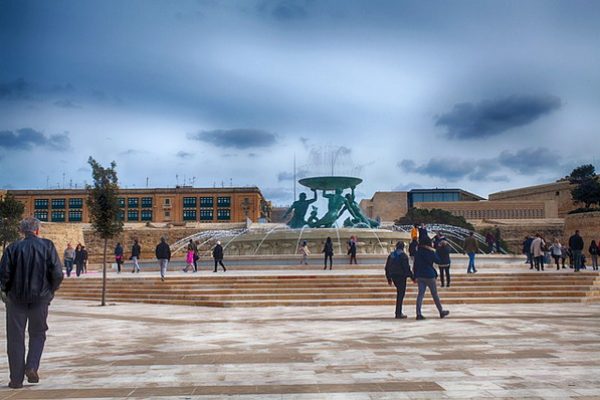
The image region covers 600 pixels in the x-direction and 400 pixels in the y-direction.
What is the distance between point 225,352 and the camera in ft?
21.9

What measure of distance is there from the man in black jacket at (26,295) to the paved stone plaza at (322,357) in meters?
0.22

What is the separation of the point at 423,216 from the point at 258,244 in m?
37.2

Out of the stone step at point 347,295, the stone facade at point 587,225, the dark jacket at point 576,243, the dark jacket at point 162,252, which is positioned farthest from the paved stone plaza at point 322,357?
the stone facade at point 587,225

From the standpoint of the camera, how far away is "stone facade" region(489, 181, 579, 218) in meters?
74.3

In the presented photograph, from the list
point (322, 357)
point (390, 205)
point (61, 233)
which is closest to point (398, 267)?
point (322, 357)

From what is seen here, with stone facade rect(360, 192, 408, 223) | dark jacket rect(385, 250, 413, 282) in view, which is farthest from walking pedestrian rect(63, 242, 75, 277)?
stone facade rect(360, 192, 408, 223)

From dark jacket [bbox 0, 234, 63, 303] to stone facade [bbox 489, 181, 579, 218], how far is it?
74271 mm

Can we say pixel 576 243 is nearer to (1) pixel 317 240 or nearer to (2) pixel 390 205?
(1) pixel 317 240

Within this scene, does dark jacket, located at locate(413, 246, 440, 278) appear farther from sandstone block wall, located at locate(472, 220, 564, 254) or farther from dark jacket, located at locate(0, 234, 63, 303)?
sandstone block wall, located at locate(472, 220, 564, 254)

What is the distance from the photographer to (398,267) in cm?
1015

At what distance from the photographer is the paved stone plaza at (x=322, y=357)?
4.62m

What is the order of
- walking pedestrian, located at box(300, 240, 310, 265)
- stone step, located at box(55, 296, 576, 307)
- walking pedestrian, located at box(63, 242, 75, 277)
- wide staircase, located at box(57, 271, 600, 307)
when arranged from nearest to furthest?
stone step, located at box(55, 296, 576, 307) < wide staircase, located at box(57, 271, 600, 307) < walking pedestrian, located at box(63, 242, 75, 277) < walking pedestrian, located at box(300, 240, 310, 265)

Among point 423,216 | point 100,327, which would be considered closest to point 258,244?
point 100,327

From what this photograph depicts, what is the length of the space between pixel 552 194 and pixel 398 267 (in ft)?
242
